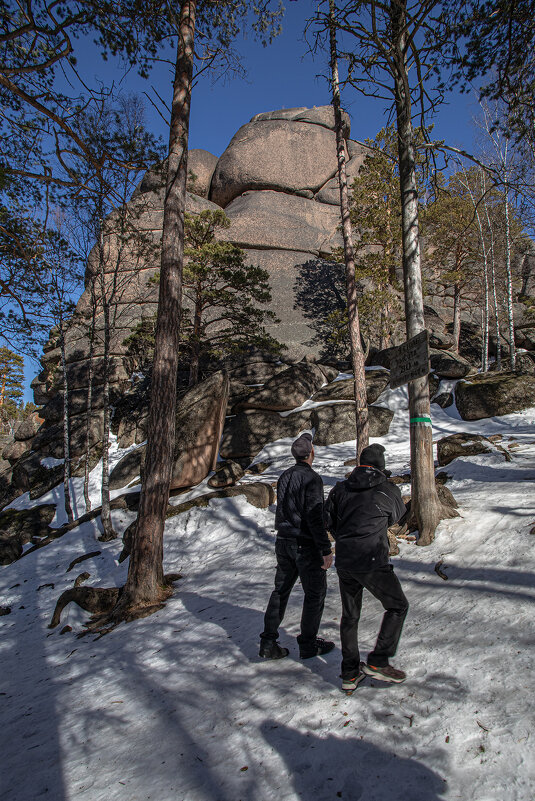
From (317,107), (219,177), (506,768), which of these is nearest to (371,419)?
(506,768)

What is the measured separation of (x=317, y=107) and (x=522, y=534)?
126 ft

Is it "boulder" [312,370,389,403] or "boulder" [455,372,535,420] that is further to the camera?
"boulder" [312,370,389,403]

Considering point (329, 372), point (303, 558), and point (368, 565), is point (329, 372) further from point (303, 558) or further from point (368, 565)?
point (368, 565)

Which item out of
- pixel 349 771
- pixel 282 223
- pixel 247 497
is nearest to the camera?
pixel 349 771

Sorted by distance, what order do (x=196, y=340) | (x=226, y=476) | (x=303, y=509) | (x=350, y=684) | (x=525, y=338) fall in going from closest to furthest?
(x=350, y=684) → (x=303, y=509) → (x=226, y=476) → (x=196, y=340) → (x=525, y=338)

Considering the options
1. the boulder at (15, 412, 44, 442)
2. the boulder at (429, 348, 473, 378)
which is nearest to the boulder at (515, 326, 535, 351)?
the boulder at (429, 348, 473, 378)

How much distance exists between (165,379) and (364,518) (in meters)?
4.28

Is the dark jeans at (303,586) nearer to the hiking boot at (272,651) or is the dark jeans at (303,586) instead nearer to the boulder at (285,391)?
the hiking boot at (272,651)

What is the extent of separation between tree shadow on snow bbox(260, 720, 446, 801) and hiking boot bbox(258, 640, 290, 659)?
3.42 ft

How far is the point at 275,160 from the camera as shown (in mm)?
30125

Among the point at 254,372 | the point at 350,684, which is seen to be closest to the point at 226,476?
the point at 254,372

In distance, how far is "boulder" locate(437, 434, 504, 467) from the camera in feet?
30.8

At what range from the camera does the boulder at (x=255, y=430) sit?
14.8 meters

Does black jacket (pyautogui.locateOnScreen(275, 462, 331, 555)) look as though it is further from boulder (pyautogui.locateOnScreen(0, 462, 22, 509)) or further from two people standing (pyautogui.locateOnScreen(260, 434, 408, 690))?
boulder (pyautogui.locateOnScreen(0, 462, 22, 509))
